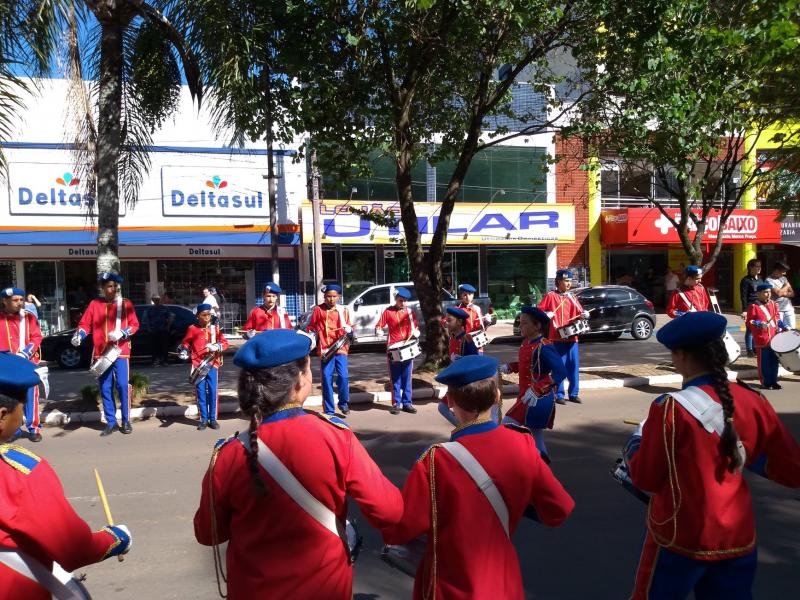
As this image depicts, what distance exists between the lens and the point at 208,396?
9.18 meters

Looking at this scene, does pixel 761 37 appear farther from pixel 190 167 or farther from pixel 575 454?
pixel 190 167

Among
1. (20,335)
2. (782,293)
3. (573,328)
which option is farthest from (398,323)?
(782,293)

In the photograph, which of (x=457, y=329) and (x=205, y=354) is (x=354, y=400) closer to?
(x=205, y=354)

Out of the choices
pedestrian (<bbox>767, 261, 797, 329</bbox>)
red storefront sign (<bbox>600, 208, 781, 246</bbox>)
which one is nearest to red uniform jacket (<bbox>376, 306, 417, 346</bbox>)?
pedestrian (<bbox>767, 261, 797, 329</bbox>)

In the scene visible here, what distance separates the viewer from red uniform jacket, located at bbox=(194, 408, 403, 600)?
234 cm

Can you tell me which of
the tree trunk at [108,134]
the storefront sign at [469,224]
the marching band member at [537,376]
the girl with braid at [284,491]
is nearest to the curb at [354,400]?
the tree trunk at [108,134]

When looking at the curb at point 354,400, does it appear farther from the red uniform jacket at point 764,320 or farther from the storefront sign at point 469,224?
the storefront sign at point 469,224

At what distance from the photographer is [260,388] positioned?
8.05 feet

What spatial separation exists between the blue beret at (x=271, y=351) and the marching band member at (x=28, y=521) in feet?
2.45

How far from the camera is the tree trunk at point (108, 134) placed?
9930 millimetres

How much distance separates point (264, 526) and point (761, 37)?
32.1 feet

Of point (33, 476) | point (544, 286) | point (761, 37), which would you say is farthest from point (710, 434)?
point (544, 286)

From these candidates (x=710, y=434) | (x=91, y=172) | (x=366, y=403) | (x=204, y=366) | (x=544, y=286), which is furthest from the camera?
(x=544, y=286)

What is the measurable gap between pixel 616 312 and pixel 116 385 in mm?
13499
